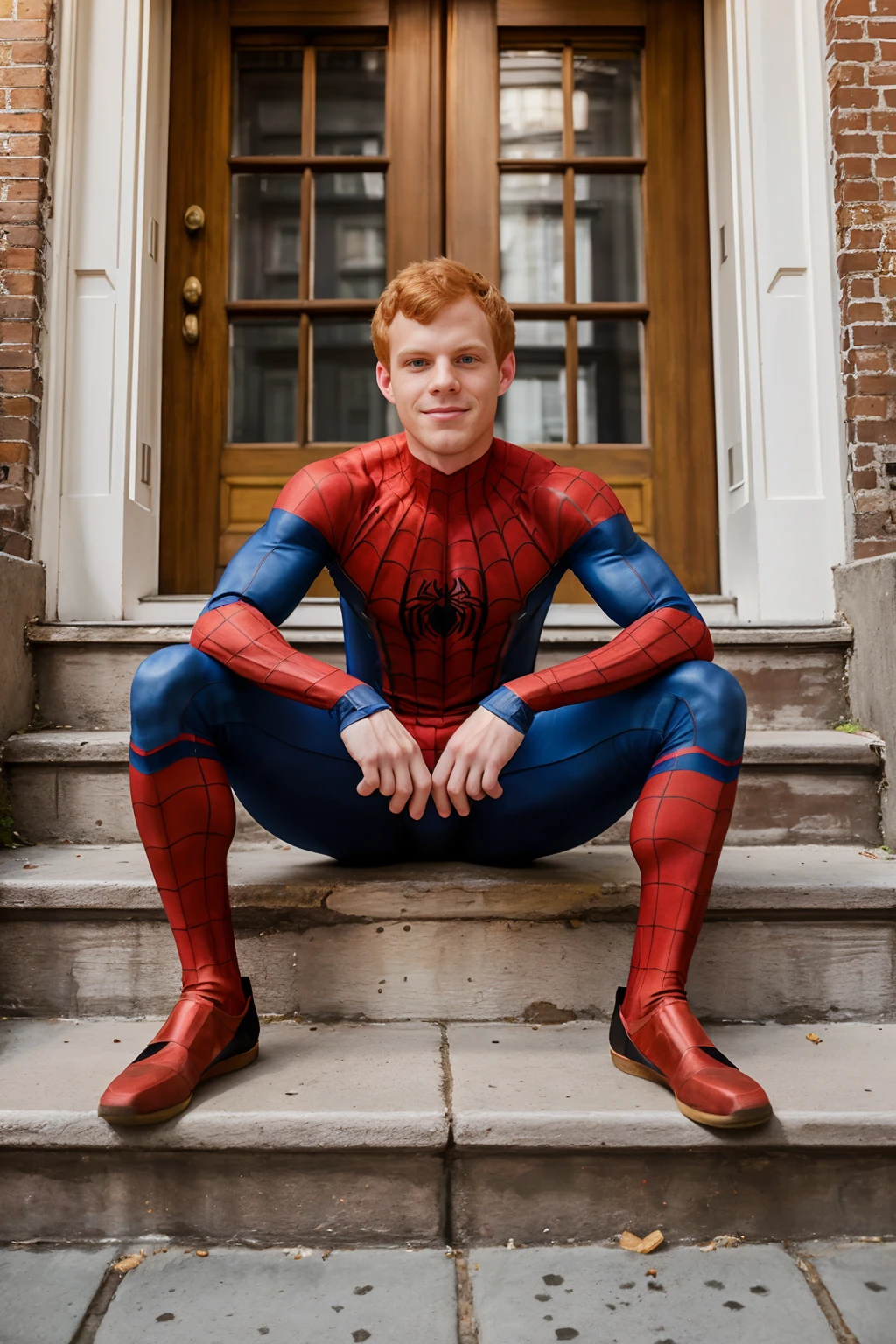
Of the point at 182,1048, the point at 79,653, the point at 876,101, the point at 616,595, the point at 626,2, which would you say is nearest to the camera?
the point at 182,1048

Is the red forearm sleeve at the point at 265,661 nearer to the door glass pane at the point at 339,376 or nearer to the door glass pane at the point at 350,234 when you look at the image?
the door glass pane at the point at 339,376

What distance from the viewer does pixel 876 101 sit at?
279cm

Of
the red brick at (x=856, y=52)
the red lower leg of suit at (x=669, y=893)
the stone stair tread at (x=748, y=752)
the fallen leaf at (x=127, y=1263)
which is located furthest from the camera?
the red brick at (x=856, y=52)

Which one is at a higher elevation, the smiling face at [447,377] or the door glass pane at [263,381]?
the door glass pane at [263,381]

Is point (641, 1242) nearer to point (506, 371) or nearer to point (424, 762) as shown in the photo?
point (424, 762)

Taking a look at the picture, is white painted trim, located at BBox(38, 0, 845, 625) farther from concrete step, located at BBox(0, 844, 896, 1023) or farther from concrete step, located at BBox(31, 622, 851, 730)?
concrete step, located at BBox(0, 844, 896, 1023)

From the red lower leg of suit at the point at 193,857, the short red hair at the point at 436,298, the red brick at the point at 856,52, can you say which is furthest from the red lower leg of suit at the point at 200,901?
the red brick at the point at 856,52

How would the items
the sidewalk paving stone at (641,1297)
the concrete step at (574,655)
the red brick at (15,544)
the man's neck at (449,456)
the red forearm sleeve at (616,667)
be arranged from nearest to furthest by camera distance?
the sidewalk paving stone at (641,1297)
the red forearm sleeve at (616,667)
the man's neck at (449,456)
the concrete step at (574,655)
the red brick at (15,544)

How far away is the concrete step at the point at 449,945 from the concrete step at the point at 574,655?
702 mm

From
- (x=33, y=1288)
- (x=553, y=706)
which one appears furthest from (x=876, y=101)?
(x=33, y=1288)

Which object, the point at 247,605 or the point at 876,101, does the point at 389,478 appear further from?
the point at 876,101

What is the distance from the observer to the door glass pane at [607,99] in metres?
3.54

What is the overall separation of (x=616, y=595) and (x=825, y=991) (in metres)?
0.86

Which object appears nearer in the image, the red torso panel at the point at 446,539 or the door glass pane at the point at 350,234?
the red torso panel at the point at 446,539
